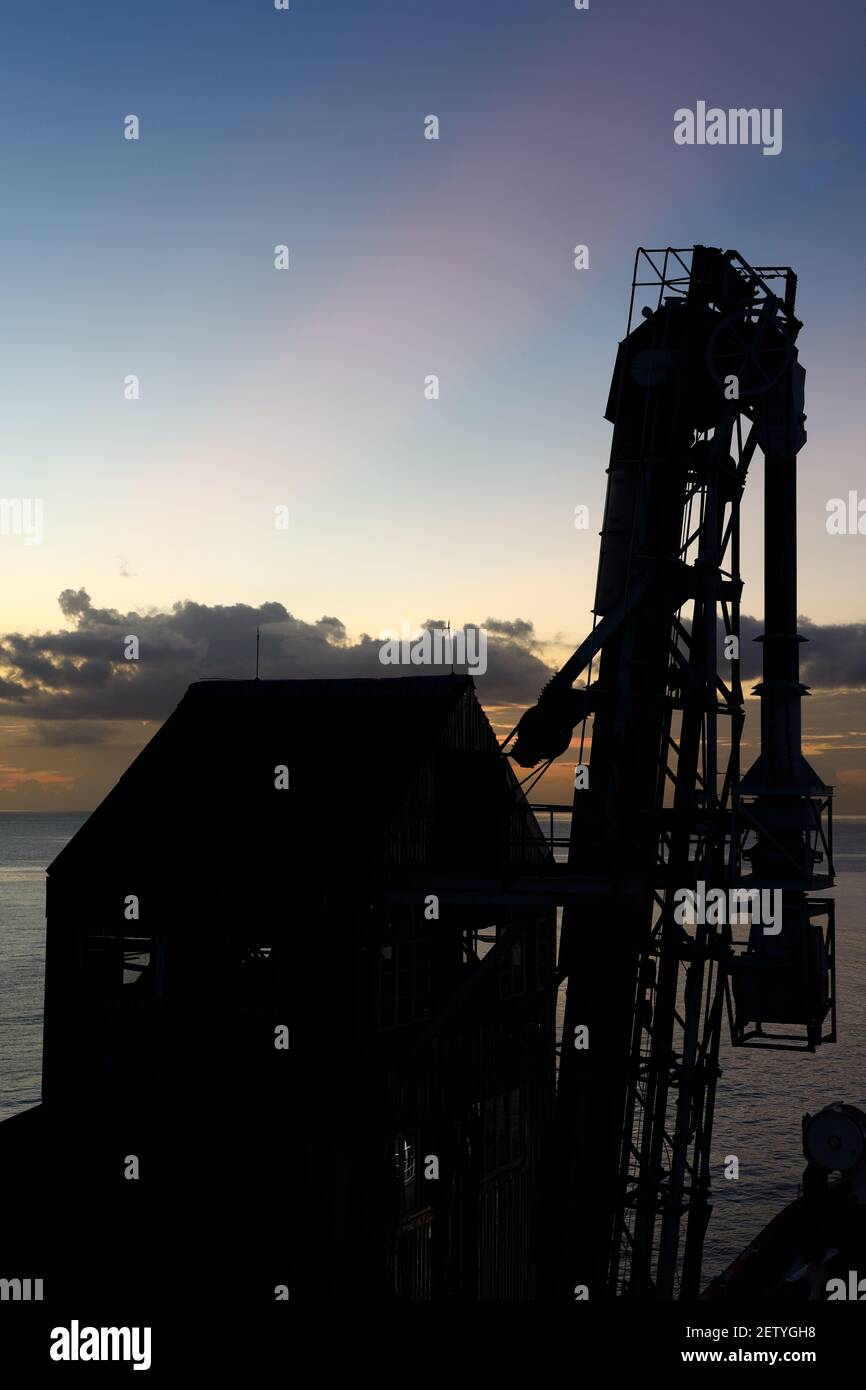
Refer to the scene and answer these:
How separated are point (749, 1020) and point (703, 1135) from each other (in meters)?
2.68

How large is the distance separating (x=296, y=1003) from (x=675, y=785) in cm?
934

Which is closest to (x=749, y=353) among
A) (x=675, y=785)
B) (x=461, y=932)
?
(x=675, y=785)

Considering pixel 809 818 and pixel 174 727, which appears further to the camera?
pixel 174 727

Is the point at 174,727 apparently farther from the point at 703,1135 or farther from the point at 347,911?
the point at 703,1135

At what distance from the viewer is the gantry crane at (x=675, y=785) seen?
26766 millimetres

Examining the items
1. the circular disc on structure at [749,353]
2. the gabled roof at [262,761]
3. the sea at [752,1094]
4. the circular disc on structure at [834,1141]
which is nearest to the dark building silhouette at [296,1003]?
the gabled roof at [262,761]

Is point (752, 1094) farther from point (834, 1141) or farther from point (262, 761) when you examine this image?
point (262, 761)

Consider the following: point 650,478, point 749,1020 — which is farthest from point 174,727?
point 749,1020

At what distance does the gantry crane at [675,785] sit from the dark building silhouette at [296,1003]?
1938 millimetres

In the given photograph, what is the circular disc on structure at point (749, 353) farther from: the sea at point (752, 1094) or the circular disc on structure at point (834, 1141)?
the sea at point (752, 1094)

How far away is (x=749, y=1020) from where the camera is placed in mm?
27797

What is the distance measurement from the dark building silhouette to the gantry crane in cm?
194

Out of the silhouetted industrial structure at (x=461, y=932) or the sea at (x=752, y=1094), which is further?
the sea at (x=752, y=1094)

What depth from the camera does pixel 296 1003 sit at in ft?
92.6
